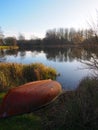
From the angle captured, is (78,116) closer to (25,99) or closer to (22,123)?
(22,123)

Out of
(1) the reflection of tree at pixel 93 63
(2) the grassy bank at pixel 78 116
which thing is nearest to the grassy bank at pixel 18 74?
(1) the reflection of tree at pixel 93 63

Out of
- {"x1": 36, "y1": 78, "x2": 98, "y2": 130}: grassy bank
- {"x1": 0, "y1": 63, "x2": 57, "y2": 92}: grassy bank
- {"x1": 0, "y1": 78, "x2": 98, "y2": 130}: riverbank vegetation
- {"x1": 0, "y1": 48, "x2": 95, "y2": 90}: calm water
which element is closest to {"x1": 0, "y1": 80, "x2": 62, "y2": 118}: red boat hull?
{"x1": 0, "y1": 78, "x2": 98, "y2": 130}: riverbank vegetation

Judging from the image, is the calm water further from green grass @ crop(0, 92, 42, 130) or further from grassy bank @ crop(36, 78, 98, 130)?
green grass @ crop(0, 92, 42, 130)

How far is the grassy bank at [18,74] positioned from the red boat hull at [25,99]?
261 cm

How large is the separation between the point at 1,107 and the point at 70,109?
2.21 m

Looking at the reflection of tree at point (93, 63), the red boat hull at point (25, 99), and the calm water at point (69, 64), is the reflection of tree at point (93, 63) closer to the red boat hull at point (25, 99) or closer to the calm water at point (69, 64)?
the calm water at point (69, 64)

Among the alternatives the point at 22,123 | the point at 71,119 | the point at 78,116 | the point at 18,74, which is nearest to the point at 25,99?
the point at 22,123

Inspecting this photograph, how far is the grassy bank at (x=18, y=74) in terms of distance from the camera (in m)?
10.5

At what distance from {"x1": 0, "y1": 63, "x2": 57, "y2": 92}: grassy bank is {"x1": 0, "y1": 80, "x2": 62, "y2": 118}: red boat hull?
261 centimetres

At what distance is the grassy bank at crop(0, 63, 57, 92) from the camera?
34.4 feet

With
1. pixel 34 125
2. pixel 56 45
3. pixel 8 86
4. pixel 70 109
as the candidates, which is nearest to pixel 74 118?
pixel 70 109

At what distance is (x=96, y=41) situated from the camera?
6398 millimetres

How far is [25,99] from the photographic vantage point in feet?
22.5

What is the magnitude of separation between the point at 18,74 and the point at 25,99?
5.70 meters
